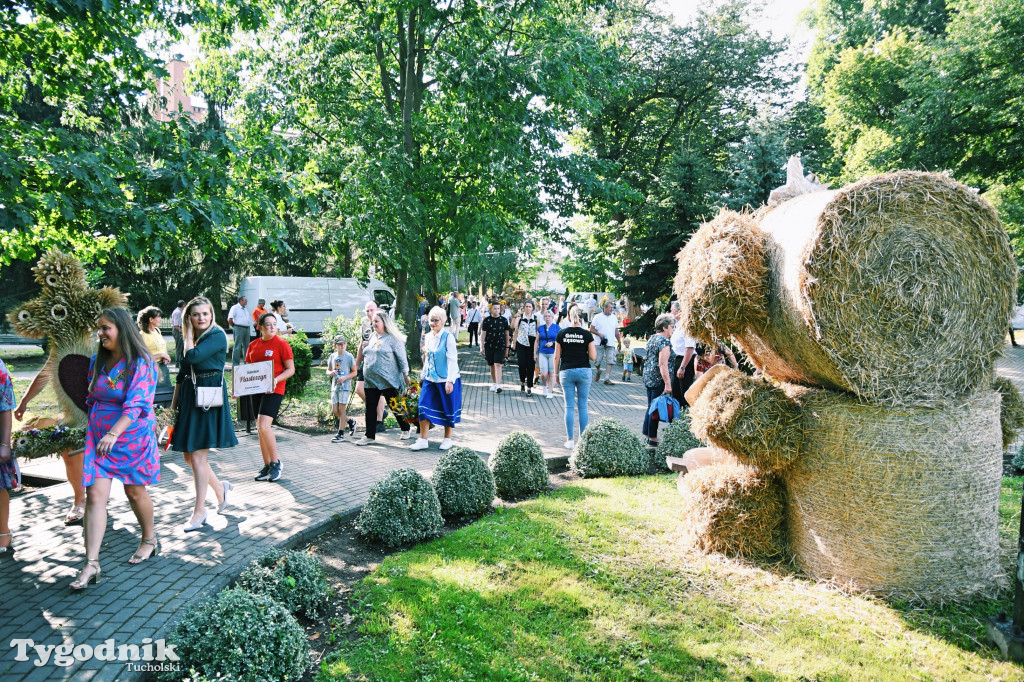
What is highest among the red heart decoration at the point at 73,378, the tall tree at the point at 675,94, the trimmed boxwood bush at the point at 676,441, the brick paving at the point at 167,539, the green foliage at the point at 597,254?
the tall tree at the point at 675,94

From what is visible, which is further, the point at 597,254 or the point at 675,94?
the point at 597,254

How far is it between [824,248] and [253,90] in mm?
16388

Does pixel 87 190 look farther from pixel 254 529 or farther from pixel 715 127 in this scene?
pixel 715 127

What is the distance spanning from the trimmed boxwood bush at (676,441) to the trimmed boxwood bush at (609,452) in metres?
0.33

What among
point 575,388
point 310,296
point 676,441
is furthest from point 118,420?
point 310,296

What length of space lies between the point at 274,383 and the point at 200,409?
173 centimetres

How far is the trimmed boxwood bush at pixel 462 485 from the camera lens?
20.4 feet

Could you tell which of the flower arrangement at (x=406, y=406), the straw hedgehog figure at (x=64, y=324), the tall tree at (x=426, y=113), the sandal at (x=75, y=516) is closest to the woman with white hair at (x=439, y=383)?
the flower arrangement at (x=406, y=406)

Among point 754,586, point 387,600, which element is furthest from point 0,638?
point 754,586

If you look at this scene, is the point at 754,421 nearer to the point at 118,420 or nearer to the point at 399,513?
the point at 399,513

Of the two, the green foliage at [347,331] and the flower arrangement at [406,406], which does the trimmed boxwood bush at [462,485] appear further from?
the green foliage at [347,331]

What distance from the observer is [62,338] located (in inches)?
227

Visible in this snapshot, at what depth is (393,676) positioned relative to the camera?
355cm

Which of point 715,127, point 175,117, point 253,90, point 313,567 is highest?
point 715,127
